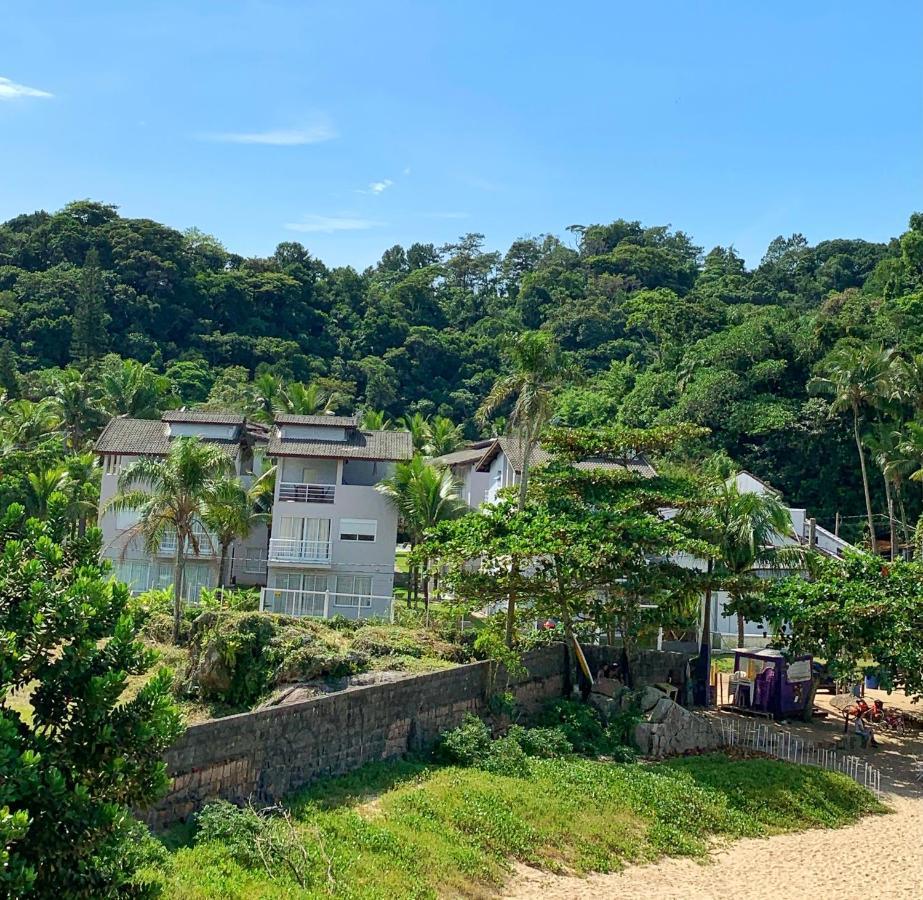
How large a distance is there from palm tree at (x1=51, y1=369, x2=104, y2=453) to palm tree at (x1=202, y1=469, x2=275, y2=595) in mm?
16248

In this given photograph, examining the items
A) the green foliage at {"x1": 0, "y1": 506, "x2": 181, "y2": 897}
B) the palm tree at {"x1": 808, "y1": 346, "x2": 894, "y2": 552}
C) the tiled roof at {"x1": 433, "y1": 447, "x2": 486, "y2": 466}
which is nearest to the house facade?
the tiled roof at {"x1": 433, "y1": 447, "x2": 486, "y2": 466}

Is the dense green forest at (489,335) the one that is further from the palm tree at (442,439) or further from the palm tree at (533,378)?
the palm tree at (442,439)

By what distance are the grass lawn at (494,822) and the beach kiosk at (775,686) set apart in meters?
5.46

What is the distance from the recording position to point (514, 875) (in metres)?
16.5

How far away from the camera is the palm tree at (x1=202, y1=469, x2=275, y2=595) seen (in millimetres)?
32688

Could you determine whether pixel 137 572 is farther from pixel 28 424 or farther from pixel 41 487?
pixel 28 424

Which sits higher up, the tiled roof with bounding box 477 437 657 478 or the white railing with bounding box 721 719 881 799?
the tiled roof with bounding box 477 437 657 478

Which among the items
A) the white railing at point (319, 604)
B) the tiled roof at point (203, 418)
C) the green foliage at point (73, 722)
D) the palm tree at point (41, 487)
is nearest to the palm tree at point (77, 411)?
the palm tree at point (41, 487)

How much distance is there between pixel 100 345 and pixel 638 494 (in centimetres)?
5668

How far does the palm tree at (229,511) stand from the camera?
107ft

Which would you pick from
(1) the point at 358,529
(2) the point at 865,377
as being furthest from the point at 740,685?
(2) the point at 865,377

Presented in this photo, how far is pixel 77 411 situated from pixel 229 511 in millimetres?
22950

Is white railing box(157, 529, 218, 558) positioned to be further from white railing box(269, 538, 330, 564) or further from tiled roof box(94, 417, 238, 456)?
tiled roof box(94, 417, 238, 456)

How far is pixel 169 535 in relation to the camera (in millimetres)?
38156
